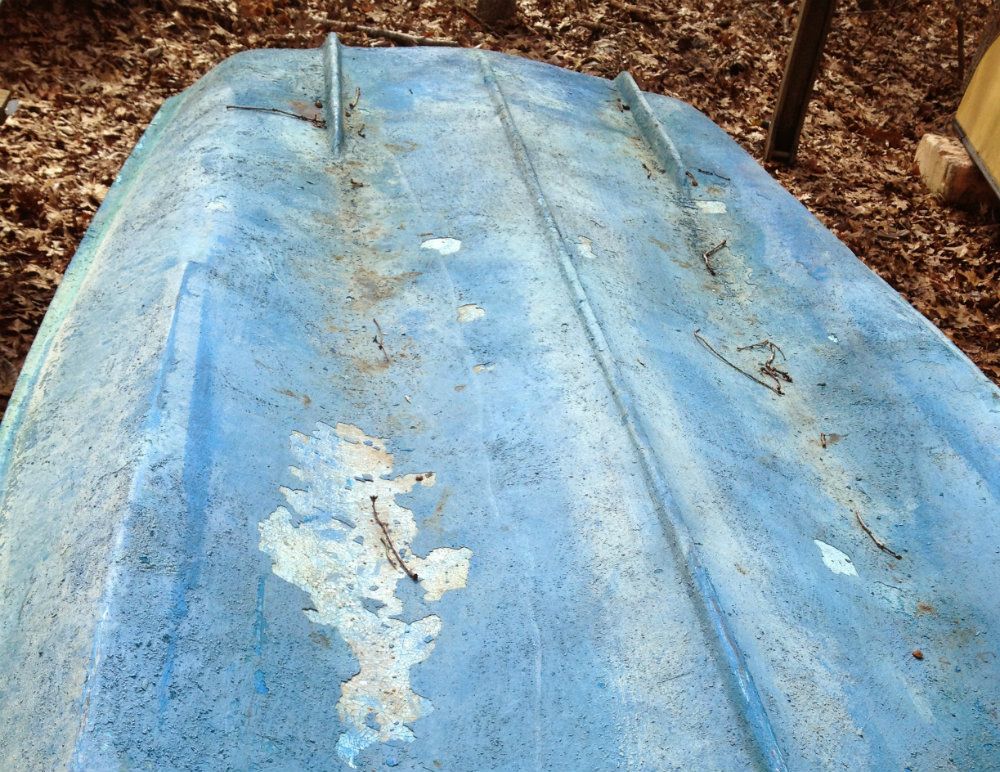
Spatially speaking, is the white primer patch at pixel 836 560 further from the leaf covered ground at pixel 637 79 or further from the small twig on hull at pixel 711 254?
the leaf covered ground at pixel 637 79

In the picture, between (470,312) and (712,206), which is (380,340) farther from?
(712,206)

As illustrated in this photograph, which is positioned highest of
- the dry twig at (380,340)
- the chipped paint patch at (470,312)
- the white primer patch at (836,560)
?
the chipped paint patch at (470,312)

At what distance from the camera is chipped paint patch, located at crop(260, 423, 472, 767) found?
206 centimetres

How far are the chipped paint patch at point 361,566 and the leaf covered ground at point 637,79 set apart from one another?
2269 mm

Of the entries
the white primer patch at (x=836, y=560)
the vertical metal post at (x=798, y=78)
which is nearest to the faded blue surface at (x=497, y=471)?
the white primer patch at (x=836, y=560)

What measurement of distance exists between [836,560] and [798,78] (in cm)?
537

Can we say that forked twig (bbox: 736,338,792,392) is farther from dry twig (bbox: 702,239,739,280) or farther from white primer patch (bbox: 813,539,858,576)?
white primer patch (bbox: 813,539,858,576)

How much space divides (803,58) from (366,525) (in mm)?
5840

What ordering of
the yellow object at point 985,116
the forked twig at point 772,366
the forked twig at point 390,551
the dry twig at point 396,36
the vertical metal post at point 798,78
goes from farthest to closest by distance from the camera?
the dry twig at point 396,36, the vertical metal post at point 798,78, the yellow object at point 985,116, the forked twig at point 772,366, the forked twig at point 390,551

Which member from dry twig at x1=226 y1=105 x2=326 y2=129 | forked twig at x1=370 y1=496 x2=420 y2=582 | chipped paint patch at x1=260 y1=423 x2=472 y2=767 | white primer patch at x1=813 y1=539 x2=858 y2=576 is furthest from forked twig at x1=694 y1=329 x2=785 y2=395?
dry twig at x1=226 y1=105 x2=326 y2=129

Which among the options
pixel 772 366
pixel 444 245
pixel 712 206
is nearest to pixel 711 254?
pixel 712 206

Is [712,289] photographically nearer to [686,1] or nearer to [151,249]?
[151,249]

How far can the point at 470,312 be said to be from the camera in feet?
10.4

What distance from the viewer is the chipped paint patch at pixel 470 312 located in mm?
3137
